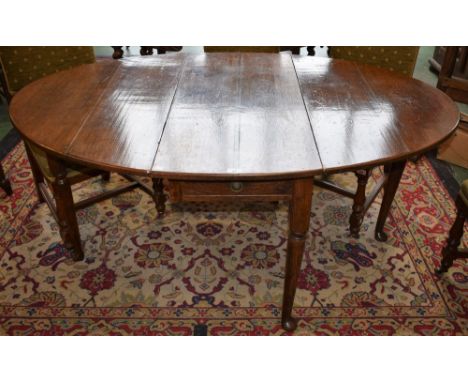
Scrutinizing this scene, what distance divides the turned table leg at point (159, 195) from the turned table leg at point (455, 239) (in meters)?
1.56

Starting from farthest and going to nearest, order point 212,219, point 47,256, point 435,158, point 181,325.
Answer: point 435,158
point 212,219
point 47,256
point 181,325

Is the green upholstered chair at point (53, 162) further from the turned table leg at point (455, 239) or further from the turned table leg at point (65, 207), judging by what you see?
the turned table leg at point (455, 239)

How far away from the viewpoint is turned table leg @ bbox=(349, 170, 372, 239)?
2.15 metres

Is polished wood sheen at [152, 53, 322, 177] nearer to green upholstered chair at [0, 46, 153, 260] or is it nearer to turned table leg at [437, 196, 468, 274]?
green upholstered chair at [0, 46, 153, 260]

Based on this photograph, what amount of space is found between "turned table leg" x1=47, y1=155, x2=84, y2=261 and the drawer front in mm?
699

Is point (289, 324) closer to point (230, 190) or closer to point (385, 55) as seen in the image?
point (230, 190)

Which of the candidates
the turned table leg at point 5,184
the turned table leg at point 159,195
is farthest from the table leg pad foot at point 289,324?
the turned table leg at point 5,184

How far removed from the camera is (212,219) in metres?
2.51

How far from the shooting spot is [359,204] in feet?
7.36

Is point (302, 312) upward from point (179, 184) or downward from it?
downward

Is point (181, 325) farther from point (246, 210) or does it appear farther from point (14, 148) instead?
point (14, 148)

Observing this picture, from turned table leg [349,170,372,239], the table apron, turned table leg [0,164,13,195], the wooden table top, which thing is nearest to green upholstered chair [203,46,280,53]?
the wooden table top

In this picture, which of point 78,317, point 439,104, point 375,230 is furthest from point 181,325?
point 439,104

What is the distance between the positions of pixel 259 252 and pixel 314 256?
0.99ft
